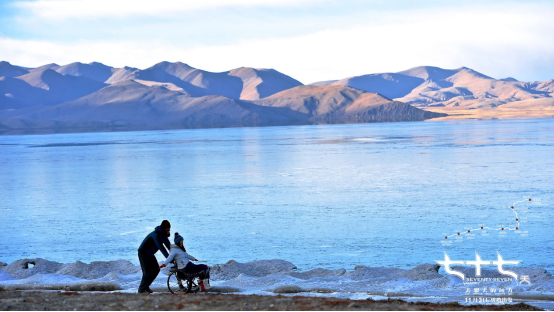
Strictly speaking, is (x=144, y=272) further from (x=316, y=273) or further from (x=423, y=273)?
(x=423, y=273)

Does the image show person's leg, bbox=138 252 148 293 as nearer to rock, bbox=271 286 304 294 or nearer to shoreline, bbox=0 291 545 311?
shoreline, bbox=0 291 545 311

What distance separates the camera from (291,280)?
12570mm

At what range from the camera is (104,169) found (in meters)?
42.8

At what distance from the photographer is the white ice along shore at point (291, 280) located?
445 inches

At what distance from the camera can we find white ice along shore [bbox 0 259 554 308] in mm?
11297

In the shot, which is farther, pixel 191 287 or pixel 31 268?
pixel 31 268

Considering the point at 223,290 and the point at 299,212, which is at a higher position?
the point at 223,290

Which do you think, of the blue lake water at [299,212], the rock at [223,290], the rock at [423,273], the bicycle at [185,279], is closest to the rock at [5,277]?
the blue lake water at [299,212]

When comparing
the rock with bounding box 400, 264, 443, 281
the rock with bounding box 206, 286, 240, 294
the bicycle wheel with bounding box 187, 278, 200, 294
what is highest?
the bicycle wheel with bounding box 187, 278, 200, 294

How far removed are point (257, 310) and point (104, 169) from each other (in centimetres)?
3662

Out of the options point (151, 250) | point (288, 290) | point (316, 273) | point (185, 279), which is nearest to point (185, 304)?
point (185, 279)

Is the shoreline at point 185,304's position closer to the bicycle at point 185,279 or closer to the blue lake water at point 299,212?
the bicycle at point 185,279

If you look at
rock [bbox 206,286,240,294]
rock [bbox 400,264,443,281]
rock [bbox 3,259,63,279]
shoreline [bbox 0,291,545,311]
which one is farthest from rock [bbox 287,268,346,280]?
rock [bbox 3,259,63,279]

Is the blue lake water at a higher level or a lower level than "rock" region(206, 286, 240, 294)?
lower
